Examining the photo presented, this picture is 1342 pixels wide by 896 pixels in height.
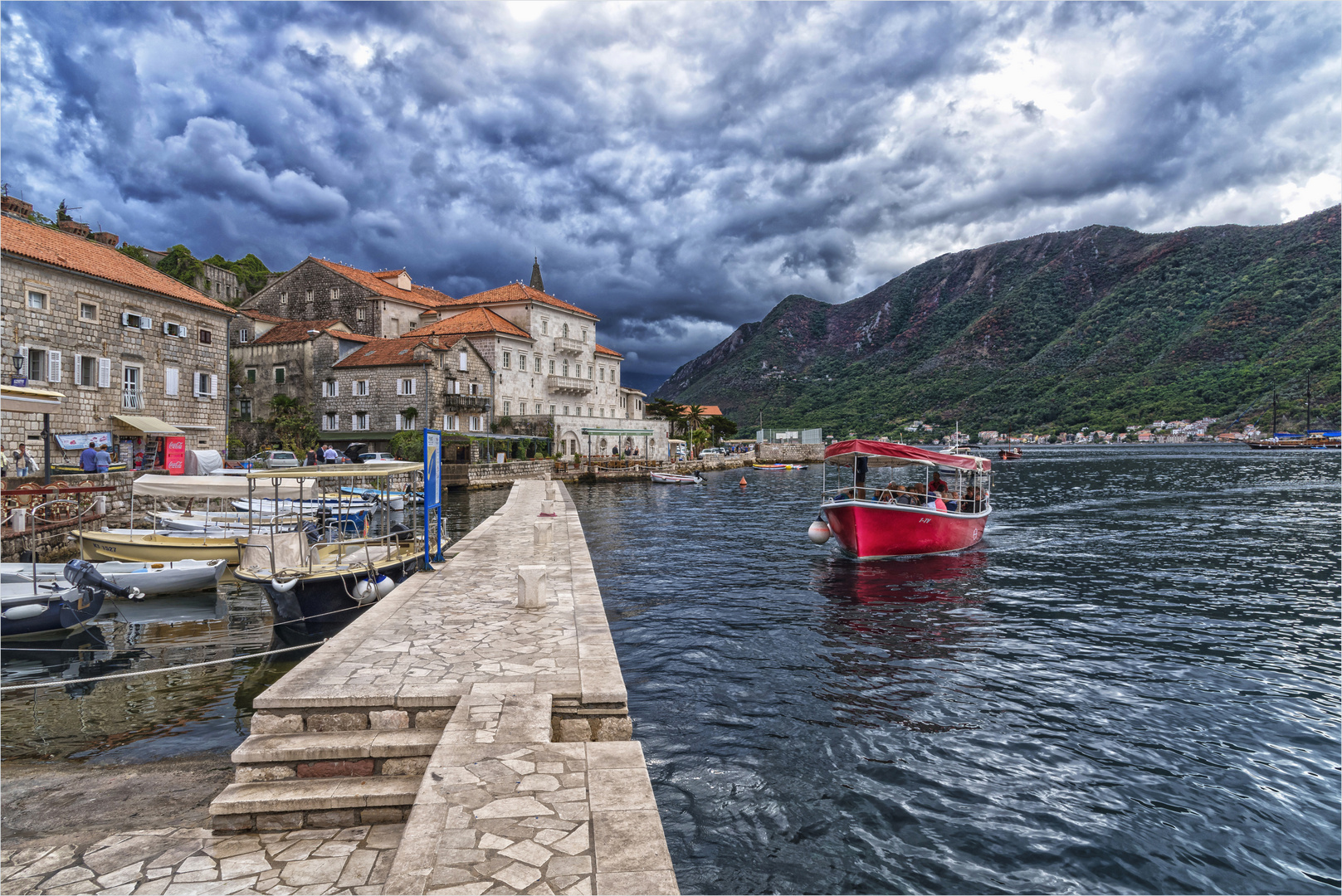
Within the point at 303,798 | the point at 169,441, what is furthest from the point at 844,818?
the point at 169,441

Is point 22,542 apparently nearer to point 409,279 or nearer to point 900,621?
point 900,621

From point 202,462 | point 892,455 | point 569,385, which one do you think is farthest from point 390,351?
point 892,455

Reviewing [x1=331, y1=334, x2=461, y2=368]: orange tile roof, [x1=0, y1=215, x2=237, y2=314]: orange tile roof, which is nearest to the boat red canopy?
[x1=0, y1=215, x2=237, y2=314]: orange tile roof

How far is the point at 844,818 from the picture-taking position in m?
6.59

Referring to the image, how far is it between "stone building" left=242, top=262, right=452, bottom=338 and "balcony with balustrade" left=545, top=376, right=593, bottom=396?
1421 cm

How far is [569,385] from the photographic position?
6238 cm

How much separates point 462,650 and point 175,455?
88.1 feet

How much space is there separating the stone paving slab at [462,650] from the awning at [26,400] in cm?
691

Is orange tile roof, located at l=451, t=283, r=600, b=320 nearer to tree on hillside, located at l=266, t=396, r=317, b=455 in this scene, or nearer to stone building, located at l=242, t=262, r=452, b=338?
stone building, located at l=242, t=262, r=452, b=338

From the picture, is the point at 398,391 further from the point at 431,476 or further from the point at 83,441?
the point at 431,476

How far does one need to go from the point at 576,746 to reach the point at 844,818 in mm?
3127

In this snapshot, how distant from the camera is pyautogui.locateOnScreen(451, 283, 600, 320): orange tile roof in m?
61.1

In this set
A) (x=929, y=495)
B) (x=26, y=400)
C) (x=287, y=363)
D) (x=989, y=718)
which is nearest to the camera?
(x=989, y=718)

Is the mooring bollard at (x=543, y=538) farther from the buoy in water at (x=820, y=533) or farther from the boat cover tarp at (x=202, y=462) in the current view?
the boat cover tarp at (x=202, y=462)
